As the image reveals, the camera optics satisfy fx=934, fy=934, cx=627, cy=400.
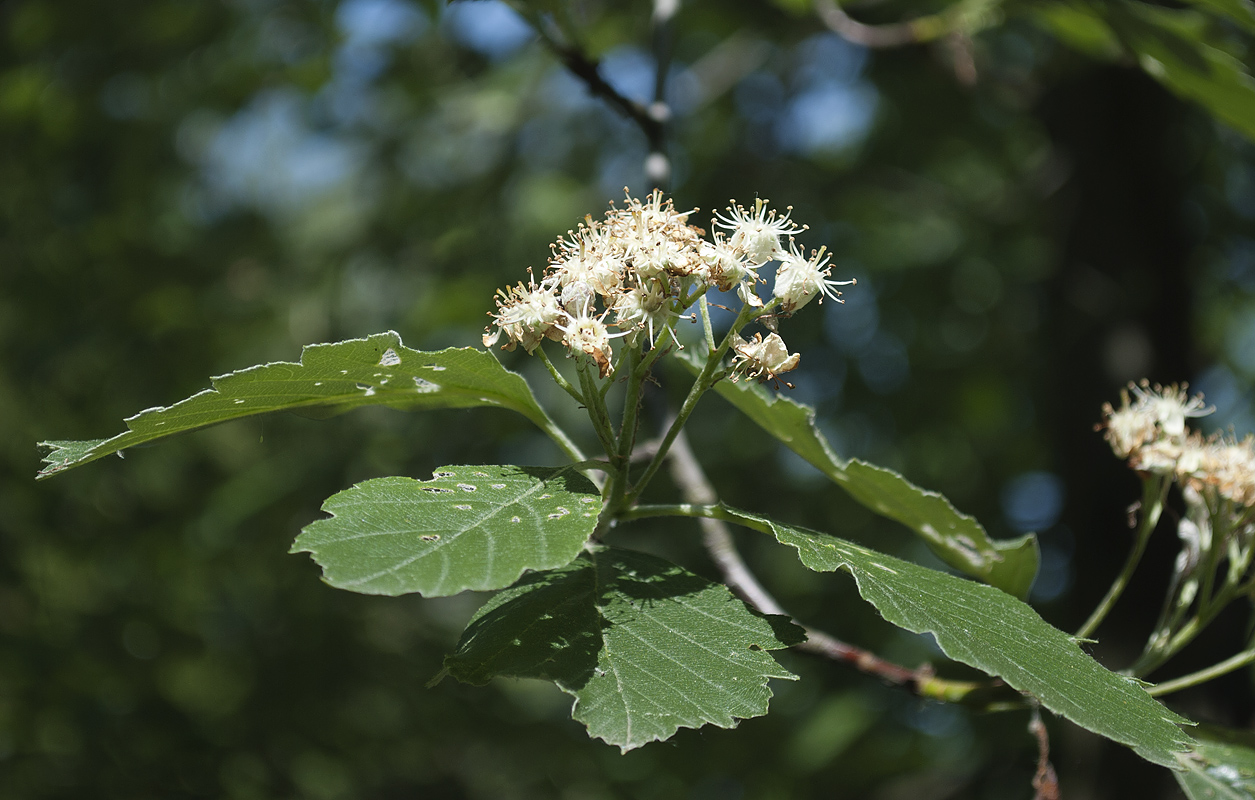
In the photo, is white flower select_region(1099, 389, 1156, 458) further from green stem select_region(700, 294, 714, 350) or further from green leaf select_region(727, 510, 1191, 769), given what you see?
green stem select_region(700, 294, 714, 350)

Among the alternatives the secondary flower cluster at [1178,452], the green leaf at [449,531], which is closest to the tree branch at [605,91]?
the secondary flower cluster at [1178,452]

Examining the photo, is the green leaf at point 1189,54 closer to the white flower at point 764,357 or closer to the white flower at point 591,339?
the white flower at point 764,357

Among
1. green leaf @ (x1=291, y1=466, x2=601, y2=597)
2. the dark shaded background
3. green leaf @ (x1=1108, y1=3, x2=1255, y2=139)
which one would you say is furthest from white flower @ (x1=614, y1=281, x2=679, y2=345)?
the dark shaded background

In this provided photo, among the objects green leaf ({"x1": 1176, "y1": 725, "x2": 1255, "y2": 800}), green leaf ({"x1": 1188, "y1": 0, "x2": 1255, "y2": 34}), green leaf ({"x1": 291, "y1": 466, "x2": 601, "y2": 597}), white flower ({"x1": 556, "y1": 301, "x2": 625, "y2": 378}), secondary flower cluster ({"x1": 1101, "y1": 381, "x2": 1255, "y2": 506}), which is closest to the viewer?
green leaf ({"x1": 291, "y1": 466, "x2": 601, "y2": 597})

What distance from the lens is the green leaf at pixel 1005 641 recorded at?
39.0 inches

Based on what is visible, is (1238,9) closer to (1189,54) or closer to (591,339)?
(1189,54)

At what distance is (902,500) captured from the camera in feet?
5.02

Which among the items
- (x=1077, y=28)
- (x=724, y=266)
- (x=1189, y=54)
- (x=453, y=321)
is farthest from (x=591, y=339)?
(x=453, y=321)

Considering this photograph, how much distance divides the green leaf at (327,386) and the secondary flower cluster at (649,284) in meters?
0.08

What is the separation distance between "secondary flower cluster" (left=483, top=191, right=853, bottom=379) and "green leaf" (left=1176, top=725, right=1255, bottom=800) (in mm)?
949

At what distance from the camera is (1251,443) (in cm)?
171

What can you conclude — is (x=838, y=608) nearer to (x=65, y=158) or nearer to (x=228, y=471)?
(x=228, y=471)

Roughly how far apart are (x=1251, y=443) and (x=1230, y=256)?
3974 mm

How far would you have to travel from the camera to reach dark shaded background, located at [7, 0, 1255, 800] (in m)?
4.05
